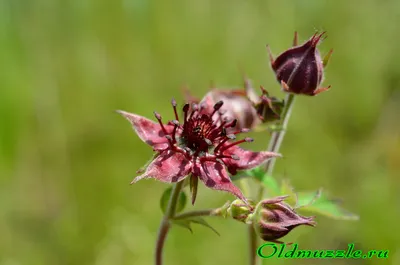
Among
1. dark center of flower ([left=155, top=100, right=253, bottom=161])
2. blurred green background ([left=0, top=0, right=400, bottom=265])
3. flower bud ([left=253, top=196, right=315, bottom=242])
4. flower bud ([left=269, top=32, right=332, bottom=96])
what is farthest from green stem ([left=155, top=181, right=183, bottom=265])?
blurred green background ([left=0, top=0, right=400, bottom=265])

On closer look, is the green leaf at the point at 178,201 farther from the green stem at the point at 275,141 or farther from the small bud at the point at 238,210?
the green stem at the point at 275,141

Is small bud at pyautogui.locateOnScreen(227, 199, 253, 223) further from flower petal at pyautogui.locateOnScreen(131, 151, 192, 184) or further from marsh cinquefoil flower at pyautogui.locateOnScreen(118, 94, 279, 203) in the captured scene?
flower petal at pyautogui.locateOnScreen(131, 151, 192, 184)

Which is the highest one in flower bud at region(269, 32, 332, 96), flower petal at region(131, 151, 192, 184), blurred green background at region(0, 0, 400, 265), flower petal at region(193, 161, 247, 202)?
flower bud at region(269, 32, 332, 96)

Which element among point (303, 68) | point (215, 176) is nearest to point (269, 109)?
point (303, 68)

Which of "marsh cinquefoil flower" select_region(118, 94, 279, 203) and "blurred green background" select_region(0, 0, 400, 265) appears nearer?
"marsh cinquefoil flower" select_region(118, 94, 279, 203)

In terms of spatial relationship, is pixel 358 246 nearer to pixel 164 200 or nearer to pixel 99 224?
pixel 99 224

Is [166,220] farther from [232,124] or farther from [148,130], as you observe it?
[232,124]

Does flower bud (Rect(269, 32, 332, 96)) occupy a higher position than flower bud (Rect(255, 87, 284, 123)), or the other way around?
flower bud (Rect(269, 32, 332, 96))

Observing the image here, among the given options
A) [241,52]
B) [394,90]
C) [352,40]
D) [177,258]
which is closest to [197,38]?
[241,52]
